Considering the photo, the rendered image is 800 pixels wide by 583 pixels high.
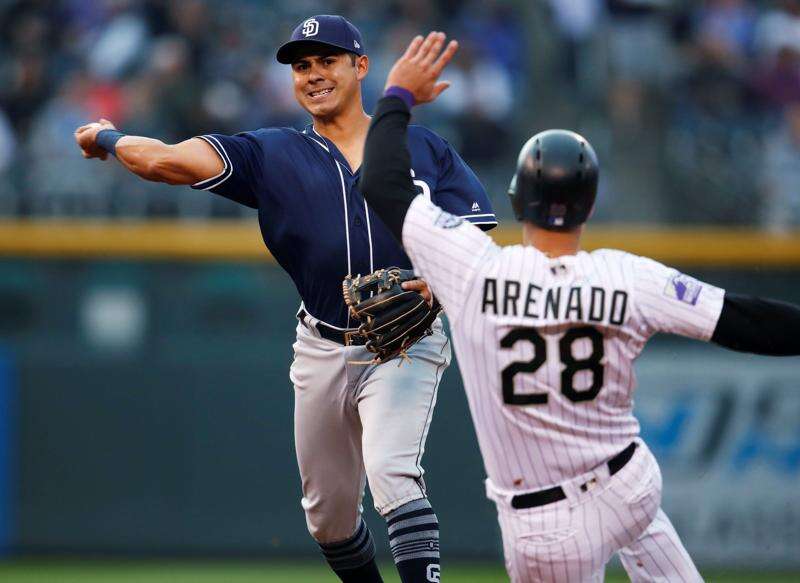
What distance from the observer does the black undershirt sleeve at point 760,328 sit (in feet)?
10.2

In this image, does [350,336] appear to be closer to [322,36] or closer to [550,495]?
[322,36]

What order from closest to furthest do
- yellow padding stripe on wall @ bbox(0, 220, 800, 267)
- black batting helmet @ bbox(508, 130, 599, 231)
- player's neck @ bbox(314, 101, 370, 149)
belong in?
black batting helmet @ bbox(508, 130, 599, 231)
player's neck @ bbox(314, 101, 370, 149)
yellow padding stripe on wall @ bbox(0, 220, 800, 267)

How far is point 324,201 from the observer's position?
4496mm

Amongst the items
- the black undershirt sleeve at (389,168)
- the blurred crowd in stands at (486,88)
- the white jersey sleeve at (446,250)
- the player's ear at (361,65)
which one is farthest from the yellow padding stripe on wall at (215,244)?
the white jersey sleeve at (446,250)

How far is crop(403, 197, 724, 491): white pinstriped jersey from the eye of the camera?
3.15 m

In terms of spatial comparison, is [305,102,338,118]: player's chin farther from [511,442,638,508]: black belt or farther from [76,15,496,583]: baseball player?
[511,442,638,508]: black belt

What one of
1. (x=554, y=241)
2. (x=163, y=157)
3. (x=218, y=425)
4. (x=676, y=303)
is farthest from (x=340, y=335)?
(x=218, y=425)

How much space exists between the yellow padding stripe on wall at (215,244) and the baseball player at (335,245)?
142 inches

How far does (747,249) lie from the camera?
324 inches

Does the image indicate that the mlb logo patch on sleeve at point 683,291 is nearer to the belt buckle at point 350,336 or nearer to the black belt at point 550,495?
the black belt at point 550,495

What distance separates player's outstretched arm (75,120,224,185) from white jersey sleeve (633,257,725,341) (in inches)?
69.7

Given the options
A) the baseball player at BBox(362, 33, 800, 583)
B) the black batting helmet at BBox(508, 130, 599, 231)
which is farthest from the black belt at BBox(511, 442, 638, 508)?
the black batting helmet at BBox(508, 130, 599, 231)

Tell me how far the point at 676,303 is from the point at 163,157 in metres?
1.94

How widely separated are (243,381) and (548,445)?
17.5ft
